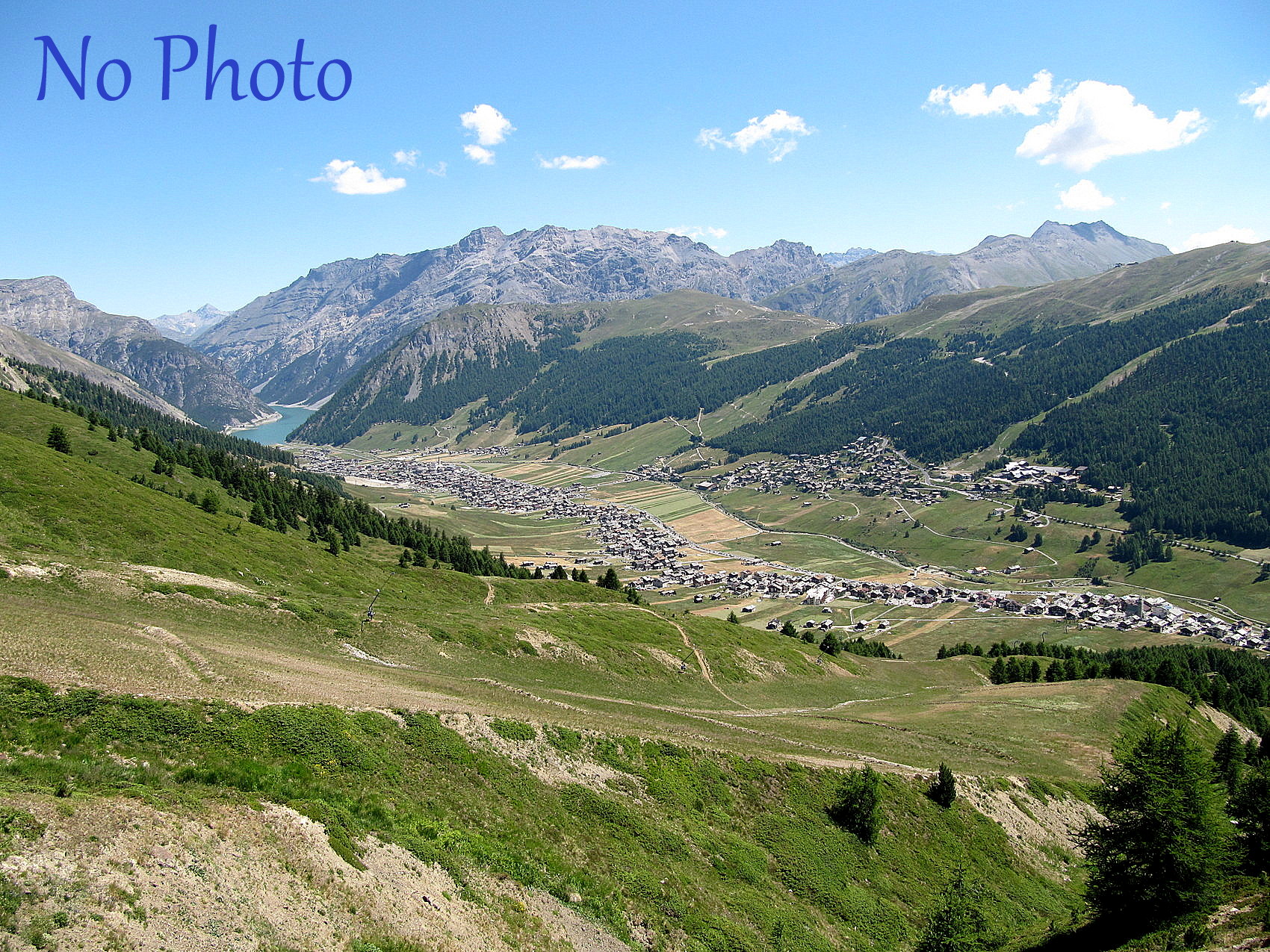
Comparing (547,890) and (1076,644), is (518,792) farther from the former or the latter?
(1076,644)

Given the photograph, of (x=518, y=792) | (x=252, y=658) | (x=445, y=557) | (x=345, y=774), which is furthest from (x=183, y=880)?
(x=445, y=557)

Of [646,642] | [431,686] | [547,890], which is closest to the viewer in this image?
[547,890]

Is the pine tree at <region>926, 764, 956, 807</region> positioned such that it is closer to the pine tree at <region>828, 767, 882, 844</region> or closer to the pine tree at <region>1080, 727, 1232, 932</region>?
the pine tree at <region>828, 767, 882, 844</region>

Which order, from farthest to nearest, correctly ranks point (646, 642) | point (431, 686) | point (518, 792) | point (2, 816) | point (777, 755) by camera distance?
point (646, 642) < point (777, 755) < point (431, 686) < point (518, 792) < point (2, 816)

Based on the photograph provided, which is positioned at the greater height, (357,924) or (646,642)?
(357,924)

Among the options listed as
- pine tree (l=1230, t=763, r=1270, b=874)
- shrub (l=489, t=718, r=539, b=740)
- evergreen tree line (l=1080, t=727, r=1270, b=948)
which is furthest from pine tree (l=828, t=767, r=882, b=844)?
shrub (l=489, t=718, r=539, b=740)
